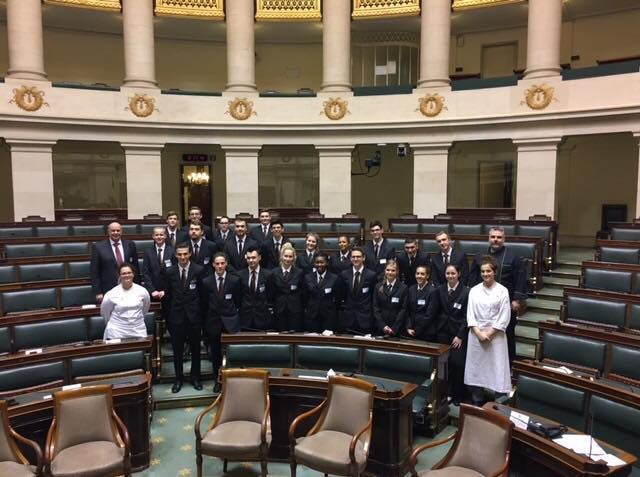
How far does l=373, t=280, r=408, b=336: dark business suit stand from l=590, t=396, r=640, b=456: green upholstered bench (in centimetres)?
199

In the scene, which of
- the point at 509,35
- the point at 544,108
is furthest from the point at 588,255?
the point at 509,35

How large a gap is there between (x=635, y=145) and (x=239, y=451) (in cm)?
1339

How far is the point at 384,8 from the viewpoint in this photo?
1370 centimetres

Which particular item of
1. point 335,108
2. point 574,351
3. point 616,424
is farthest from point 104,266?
point 335,108

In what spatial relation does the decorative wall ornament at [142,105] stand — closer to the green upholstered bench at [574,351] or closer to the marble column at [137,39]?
the marble column at [137,39]

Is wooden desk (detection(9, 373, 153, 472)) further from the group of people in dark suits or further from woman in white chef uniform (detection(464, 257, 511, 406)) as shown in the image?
woman in white chef uniform (detection(464, 257, 511, 406))

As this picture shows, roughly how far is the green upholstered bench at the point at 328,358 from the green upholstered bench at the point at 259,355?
108 mm

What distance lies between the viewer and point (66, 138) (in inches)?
459

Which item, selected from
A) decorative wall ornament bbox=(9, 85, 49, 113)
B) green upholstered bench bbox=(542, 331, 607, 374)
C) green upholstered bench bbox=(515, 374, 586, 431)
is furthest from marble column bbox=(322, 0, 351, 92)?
green upholstered bench bbox=(515, 374, 586, 431)

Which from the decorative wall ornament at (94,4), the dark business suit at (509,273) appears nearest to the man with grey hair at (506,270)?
the dark business suit at (509,273)

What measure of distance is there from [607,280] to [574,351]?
218 cm

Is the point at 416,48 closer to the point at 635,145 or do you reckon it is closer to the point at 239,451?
the point at 635,145

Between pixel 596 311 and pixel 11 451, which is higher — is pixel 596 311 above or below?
above

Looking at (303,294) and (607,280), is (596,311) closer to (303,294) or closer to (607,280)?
(607,280)
